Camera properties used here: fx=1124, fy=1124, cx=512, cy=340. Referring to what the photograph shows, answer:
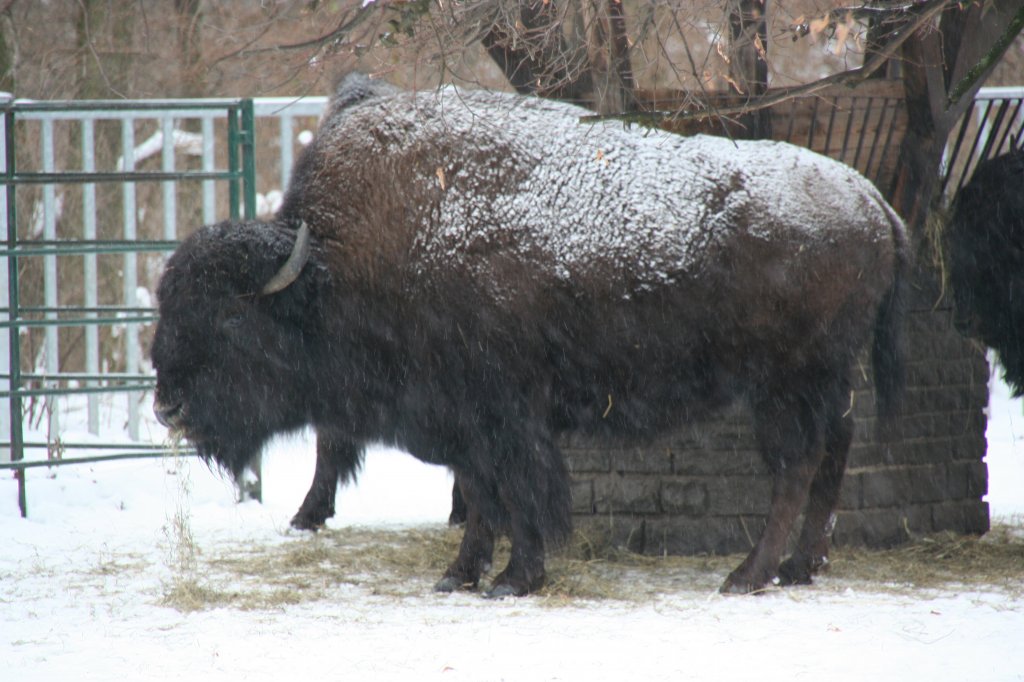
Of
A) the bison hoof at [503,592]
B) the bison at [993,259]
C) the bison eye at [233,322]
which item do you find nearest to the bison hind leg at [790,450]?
the bison hoof at [503,592]

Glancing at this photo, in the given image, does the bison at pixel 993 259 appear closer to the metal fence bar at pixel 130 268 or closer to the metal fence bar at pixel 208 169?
the metal fence bar at pixel 208 169

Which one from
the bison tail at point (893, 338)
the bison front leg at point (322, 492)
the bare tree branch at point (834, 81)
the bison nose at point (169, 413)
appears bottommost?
the bison front leg at point (322, 492)

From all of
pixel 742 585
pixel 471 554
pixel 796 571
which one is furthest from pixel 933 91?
pixel 471 554

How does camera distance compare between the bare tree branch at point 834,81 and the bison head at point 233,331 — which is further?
the bison head at point 233,331

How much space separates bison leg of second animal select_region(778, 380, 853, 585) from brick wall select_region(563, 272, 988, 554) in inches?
18.6

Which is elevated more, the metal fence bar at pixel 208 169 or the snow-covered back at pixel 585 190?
the metal fence bar at pixel 208 169

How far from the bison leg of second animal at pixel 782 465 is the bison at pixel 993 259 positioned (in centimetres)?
148

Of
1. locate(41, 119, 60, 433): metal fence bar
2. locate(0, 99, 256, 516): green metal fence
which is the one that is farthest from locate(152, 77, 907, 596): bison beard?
locate(41, 119, 60, 433): metal fence bar

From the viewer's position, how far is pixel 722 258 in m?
5.21

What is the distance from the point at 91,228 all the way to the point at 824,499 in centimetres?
601

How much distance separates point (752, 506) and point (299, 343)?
251cm

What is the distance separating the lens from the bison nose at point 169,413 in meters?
5.20

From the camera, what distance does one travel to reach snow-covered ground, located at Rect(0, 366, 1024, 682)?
12.8 feet

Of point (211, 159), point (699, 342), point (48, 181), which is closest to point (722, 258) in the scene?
point (699, 342)
